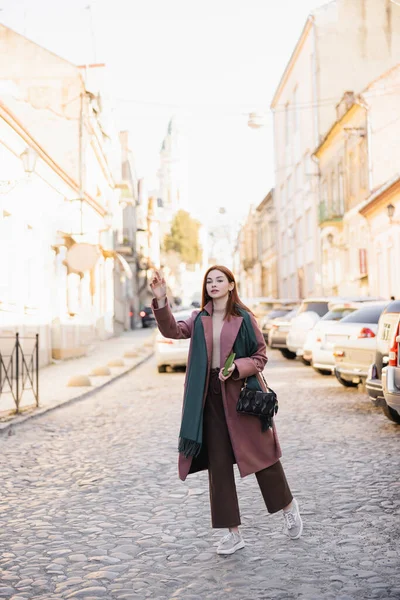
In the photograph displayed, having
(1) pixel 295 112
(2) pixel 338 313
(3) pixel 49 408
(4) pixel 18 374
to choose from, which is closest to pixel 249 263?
(1) pixel 295 112

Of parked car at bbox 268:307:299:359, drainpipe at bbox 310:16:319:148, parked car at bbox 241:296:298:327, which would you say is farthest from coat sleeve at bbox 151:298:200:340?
drainpipe at bbox 310:16:319:148

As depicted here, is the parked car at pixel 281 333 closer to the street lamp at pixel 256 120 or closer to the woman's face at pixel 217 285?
the street lamp at pixel 256 120

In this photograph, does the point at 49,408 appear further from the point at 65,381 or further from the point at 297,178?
the point at 297,178

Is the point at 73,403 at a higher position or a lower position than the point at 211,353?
lower

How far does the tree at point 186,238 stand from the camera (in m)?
93.5

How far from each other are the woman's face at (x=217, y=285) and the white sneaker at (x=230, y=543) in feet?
4.42

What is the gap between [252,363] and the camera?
4.71 meters

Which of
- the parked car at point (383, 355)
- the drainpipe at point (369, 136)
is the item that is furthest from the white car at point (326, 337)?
the drainpipe at point (369, 136)

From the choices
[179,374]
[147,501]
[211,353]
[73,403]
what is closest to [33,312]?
[179,374]

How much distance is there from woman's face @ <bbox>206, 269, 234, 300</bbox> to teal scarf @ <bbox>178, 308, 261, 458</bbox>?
5.6 inches

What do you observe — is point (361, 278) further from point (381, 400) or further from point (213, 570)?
point (213, 570)

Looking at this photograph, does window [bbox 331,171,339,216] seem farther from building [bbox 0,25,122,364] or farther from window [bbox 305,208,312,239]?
building [bbox 0,25,122,364]

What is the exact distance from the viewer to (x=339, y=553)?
179 inches

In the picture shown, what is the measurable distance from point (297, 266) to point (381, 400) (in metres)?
40.3
